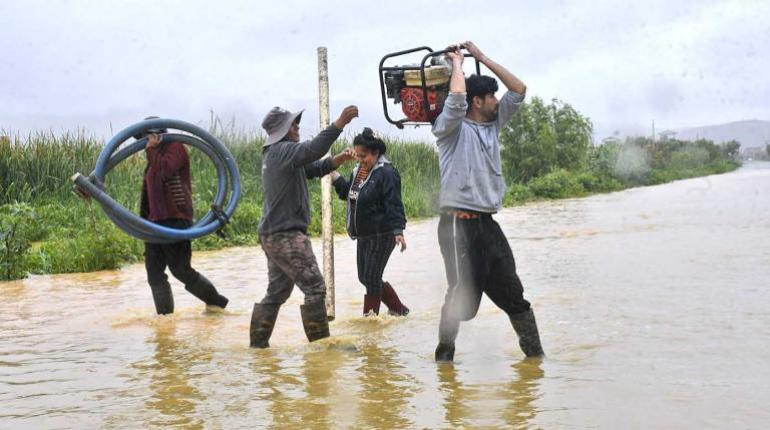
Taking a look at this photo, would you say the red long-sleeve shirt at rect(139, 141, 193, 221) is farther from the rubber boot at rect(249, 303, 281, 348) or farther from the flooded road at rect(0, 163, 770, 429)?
the rubber boot at rect(249, 303, 281, 348)

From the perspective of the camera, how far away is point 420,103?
19.9ft

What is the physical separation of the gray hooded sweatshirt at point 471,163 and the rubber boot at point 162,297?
349 cm

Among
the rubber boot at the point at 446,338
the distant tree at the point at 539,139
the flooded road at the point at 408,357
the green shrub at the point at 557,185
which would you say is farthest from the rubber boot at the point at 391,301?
the distant tree at the point at 539,139

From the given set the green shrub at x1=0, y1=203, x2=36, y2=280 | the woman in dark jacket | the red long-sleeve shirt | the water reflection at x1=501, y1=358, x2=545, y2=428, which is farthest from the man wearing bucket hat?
the green shrub at x1=0, y1=203, x2=36, y2=280

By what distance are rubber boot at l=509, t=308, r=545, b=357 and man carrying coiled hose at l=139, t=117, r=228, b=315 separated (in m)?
3.36

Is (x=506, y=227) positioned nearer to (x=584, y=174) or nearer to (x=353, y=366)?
(x=353, y=366)

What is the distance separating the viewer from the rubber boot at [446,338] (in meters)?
6.37

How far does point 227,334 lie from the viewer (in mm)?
8438

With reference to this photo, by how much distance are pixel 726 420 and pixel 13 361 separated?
5.03 meters

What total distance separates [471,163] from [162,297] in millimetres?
3811

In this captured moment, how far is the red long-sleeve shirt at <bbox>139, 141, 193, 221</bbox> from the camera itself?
27.5 feet

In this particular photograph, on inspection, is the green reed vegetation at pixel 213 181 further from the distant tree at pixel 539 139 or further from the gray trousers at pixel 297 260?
the gray trousers at pixel 297 260

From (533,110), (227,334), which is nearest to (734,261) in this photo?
(227,334)

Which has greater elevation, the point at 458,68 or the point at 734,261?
the point at 458,68
